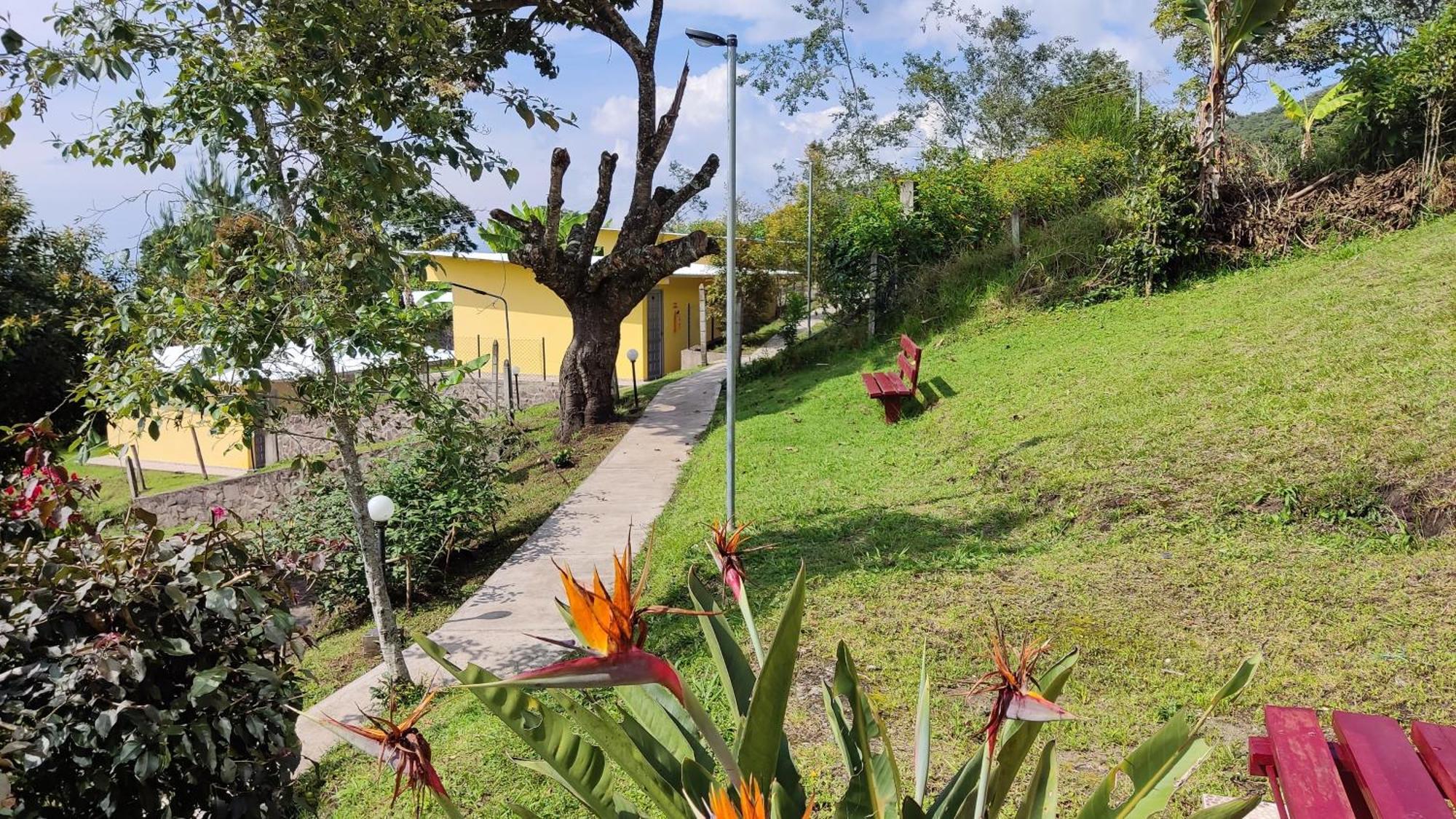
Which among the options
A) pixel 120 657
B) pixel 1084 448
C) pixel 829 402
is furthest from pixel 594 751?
pixel 829 402

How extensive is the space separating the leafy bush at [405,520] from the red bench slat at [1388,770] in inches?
217

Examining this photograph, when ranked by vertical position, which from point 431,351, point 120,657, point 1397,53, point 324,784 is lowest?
point 324,784

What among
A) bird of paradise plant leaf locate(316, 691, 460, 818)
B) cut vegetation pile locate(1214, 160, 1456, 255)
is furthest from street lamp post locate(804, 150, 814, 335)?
bird of paradise plant leaf locate(316, 691, 460, 818)

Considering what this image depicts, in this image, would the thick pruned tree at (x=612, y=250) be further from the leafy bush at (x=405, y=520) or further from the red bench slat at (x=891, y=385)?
the leafy bush at (x=405, y=520)

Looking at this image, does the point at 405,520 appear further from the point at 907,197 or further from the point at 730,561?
the point at 907,197

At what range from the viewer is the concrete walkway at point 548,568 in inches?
218

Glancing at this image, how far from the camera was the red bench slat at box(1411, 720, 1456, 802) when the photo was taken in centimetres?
233

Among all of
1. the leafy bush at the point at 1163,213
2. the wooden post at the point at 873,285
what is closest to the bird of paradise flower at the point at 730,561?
the leafy bush at the point at 1163,213

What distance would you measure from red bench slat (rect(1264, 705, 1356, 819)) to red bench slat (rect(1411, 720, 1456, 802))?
0.23 meters

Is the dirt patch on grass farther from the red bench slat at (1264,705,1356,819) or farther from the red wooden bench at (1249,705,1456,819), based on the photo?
the red bench slat at (1264,705,1356,819)

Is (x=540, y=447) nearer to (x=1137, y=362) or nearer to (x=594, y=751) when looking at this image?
(x=1137, y=362)

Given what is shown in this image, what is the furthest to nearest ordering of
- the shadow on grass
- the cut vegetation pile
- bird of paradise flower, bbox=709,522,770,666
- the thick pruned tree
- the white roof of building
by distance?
the thick pruned tree, the cut vegetation pile, the shadow on grass, the white roof of building, bird of paradise flower, bbox=709,522,770,666

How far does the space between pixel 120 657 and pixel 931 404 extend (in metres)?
9.15

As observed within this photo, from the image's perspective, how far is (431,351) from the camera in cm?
589
